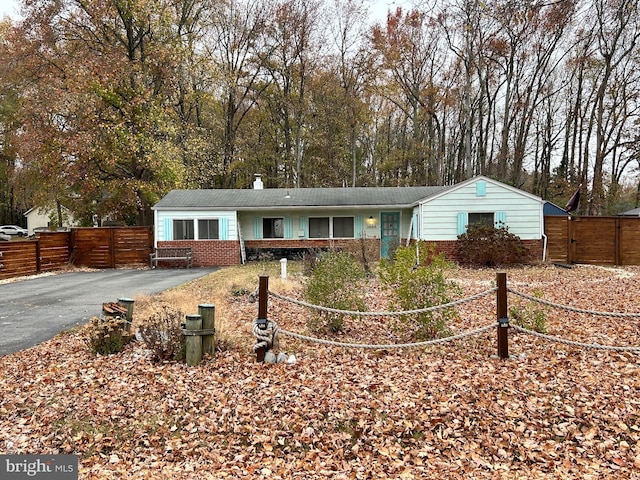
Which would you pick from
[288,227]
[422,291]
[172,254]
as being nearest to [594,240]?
[288,227]

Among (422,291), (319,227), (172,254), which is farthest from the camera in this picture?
(319,227)

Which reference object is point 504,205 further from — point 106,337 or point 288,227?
point 106,337

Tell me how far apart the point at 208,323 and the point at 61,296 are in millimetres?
6544

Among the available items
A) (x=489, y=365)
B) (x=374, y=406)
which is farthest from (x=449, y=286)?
(x=374, y=406)

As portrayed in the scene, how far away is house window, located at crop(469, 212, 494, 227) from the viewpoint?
1494cm

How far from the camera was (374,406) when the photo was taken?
3.76m

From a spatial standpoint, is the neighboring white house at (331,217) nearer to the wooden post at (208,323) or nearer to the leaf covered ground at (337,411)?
the leaf covered ground at (337,411)

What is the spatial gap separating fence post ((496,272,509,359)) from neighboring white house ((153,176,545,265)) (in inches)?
392

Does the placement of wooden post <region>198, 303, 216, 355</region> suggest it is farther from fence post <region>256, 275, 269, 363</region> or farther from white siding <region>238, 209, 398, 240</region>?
white siding <region>238, 209, 398, 240</region>

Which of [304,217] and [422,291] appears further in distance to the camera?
[304,217]

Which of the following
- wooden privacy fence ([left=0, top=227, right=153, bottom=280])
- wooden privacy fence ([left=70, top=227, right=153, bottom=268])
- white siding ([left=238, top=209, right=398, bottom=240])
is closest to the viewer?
wooden privacy fence ([left=0, top=227, right=153, bottom=280])

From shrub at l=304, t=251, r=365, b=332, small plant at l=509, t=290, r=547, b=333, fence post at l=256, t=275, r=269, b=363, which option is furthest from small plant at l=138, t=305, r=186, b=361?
small plant at l=509, t=290, r=547, b=333

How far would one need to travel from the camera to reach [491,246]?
1412 centimetres

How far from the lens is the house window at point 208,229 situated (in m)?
16.8
